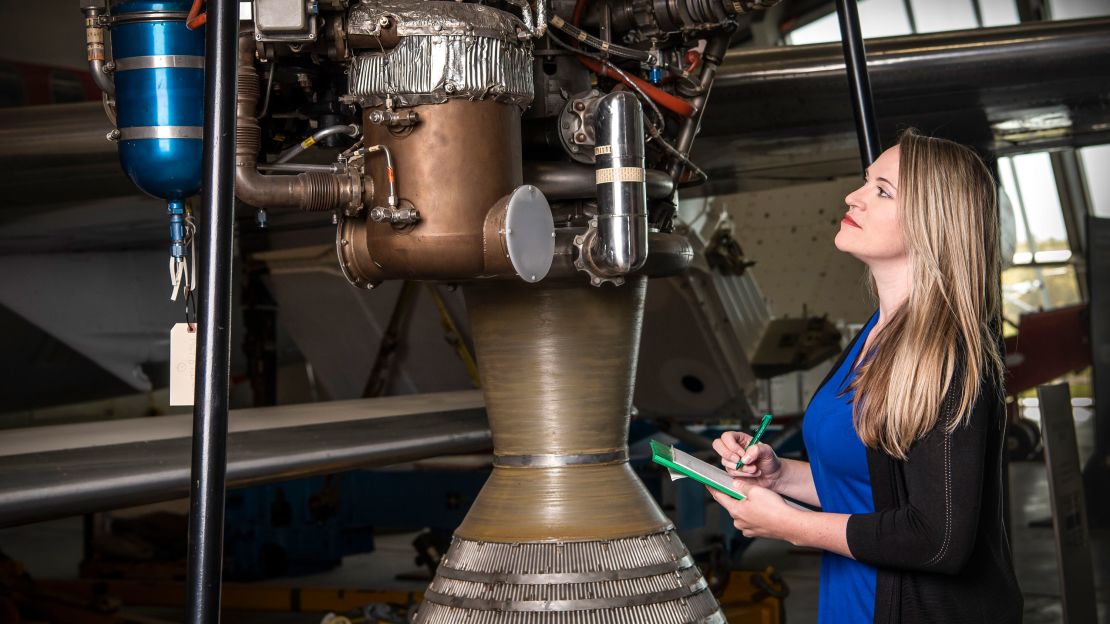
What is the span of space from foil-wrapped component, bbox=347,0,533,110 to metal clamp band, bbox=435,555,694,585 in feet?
2.79

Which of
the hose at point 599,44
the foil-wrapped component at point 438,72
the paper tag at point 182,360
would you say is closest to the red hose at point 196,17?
the foil-wrapped component at point 438,72

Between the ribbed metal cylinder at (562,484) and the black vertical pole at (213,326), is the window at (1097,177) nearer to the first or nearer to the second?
the ribbed metal cylinder at (562,484)

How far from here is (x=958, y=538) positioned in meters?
1.45

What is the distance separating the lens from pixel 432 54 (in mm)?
1820

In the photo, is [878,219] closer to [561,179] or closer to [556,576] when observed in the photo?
[561,179]

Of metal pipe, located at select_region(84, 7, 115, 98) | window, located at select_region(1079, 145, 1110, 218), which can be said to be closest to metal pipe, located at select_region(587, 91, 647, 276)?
metal pipe, located at select_region(84, 7, 115, 98)

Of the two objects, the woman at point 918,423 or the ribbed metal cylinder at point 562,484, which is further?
the ribbed metal cylinder at point 562,484

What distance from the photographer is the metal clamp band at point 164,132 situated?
6.14ft

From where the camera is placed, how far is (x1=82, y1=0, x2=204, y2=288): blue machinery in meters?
1.88

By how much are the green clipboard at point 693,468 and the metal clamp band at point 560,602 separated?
416 millimetres

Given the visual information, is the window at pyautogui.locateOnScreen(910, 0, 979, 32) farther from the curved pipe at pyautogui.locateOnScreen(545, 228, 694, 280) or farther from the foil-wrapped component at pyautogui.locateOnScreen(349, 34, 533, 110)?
the foil-wrapped component at pyautogui.locateOnScreen(349, 34, 533, 110)

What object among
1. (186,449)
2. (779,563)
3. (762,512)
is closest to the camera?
(762,512)

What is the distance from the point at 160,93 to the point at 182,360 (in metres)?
0.45

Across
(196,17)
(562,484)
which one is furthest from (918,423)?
(196,17)
